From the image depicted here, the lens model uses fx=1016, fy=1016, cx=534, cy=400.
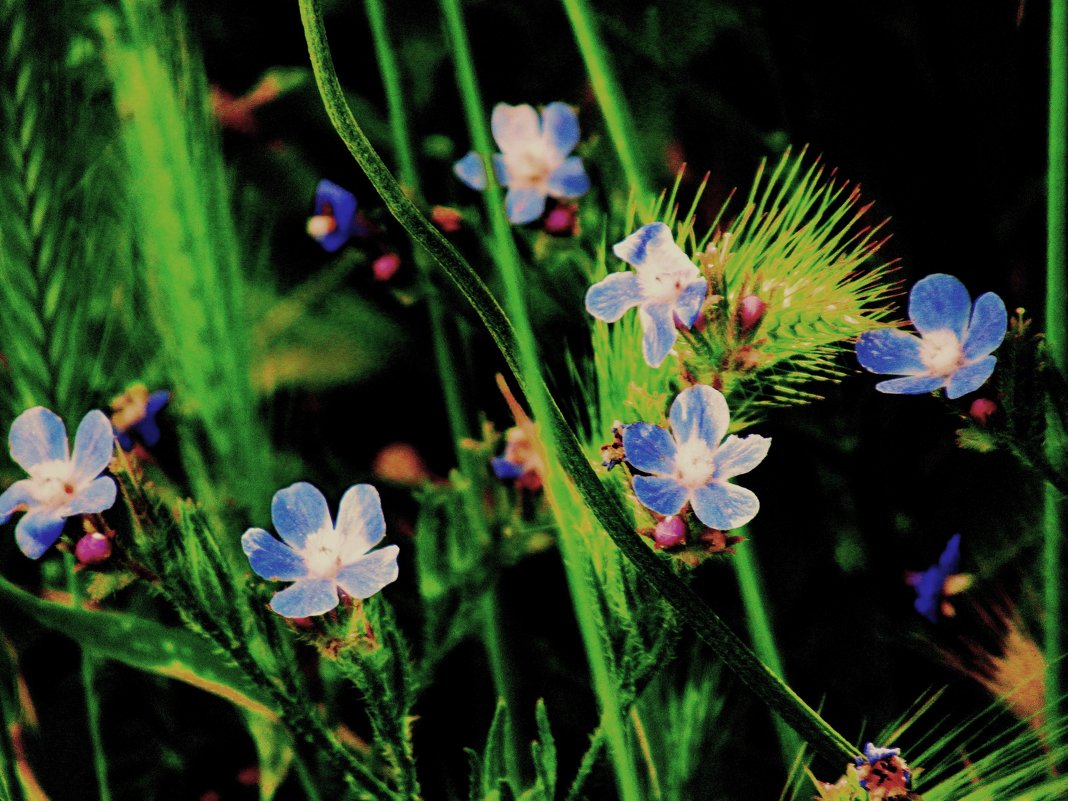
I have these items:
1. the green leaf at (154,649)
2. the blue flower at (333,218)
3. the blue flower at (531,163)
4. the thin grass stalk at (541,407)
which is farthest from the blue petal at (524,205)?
the green leaf at (154,649)

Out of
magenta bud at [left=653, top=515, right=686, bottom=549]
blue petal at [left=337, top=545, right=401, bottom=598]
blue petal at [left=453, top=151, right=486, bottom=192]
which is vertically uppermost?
blue petal at [left=453, top=151, right=486, bottom=192]

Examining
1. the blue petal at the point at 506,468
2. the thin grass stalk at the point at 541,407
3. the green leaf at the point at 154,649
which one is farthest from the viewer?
the blue petal at the point at 506,468

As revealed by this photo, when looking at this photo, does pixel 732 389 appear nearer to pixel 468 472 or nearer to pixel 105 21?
pixel 468 472

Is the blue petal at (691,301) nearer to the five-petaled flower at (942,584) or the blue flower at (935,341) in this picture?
the blue flower at (935,341)

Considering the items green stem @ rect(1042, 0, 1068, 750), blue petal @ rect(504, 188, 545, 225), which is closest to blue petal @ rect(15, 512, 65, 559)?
blue petal @ rect(504, 188, 545, 225)

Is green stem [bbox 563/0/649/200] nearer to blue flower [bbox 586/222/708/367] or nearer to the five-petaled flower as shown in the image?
blue flower [bbox 586/222/708/367]
